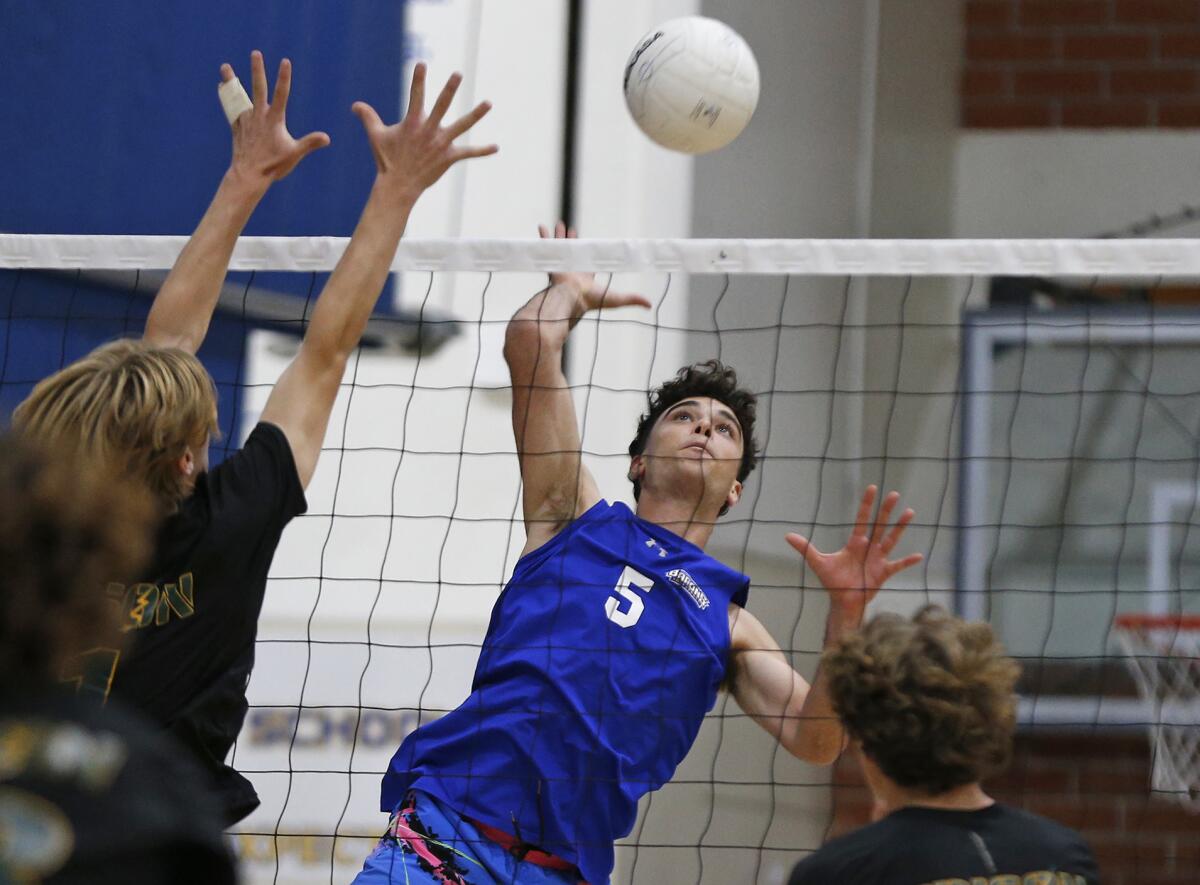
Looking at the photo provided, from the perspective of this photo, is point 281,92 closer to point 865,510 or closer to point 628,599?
point 628,599

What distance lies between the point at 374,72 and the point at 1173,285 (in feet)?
12.7

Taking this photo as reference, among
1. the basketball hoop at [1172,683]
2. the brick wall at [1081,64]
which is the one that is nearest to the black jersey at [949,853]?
the basketball hoop at [1172,683]

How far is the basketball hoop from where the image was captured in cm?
600

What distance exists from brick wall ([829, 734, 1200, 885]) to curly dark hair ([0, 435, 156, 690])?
5.86 meters

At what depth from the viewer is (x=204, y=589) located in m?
2.63

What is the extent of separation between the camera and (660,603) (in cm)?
350

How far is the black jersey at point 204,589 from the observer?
2.62m

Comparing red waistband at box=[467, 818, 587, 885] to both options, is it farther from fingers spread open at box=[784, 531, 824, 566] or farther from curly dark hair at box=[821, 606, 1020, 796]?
curly dark hair at box=[821, 606, 1020, 796]

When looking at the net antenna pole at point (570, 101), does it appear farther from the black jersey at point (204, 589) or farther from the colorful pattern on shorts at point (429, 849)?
the black jersey at point (204, 589)

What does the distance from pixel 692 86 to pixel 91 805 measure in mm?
2894

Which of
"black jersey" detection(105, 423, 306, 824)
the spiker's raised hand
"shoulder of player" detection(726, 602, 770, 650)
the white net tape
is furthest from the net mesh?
"black jersey" detection(105, 423, 306, 824)

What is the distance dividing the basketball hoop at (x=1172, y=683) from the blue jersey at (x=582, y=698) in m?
3.00

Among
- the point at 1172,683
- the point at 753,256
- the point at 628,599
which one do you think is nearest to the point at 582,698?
the point at 628,599

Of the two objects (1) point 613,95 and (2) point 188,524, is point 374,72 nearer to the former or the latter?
(1) point 613,95
